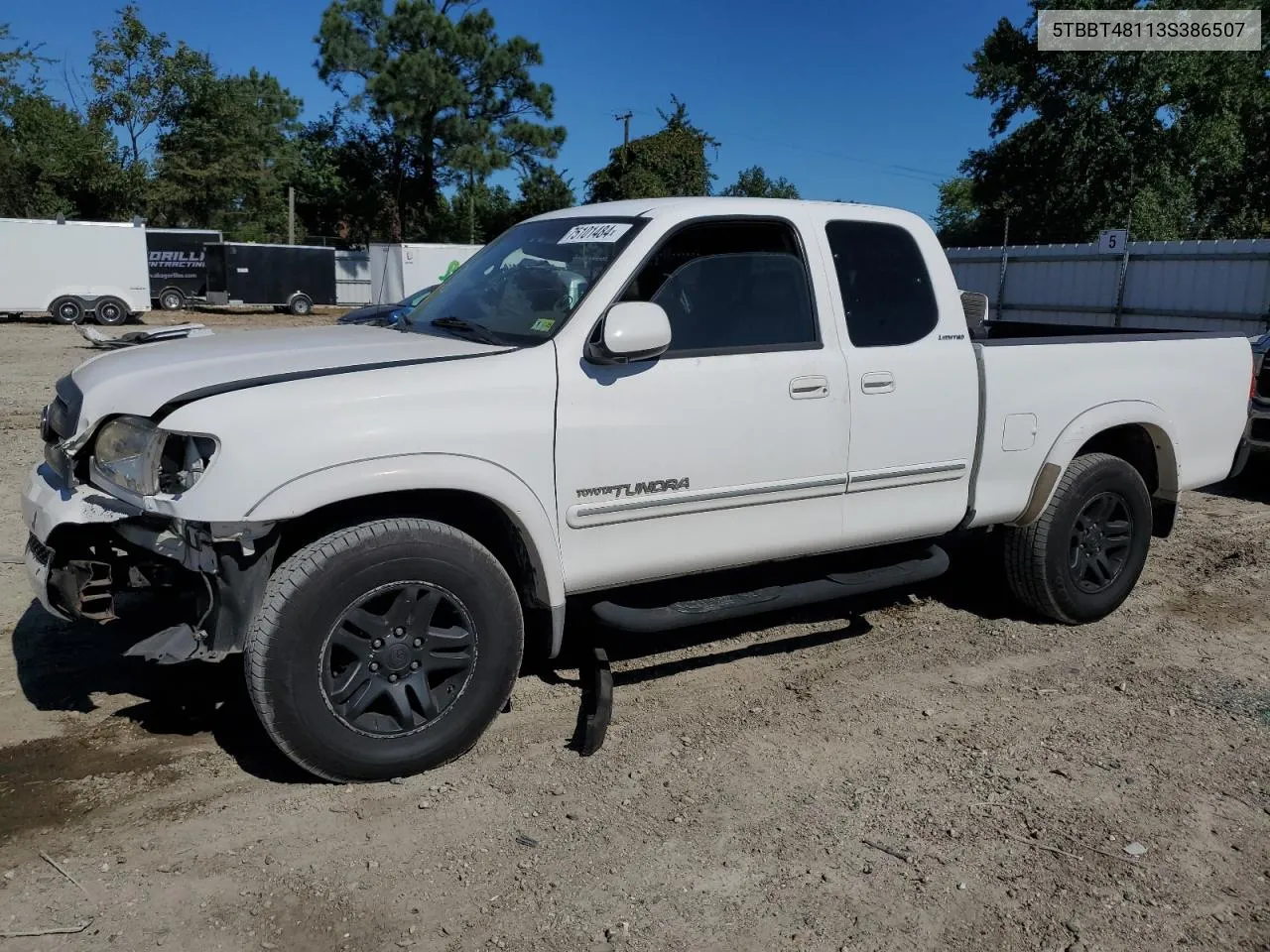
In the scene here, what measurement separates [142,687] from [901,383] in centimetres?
340

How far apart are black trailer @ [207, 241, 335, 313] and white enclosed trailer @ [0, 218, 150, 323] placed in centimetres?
457

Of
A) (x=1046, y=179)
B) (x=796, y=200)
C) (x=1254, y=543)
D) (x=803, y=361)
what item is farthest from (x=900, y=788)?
→ (x=1046, y=179)

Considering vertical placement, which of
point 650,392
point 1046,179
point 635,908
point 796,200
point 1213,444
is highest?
point 1046,179

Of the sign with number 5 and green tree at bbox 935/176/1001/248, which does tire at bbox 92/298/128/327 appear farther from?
green tree at bbox 935/176/1001/248

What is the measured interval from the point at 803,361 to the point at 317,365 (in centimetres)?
186

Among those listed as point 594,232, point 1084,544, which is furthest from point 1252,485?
point 594,232

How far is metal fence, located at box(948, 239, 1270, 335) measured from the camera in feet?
A: 49.9

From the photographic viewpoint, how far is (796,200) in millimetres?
4559

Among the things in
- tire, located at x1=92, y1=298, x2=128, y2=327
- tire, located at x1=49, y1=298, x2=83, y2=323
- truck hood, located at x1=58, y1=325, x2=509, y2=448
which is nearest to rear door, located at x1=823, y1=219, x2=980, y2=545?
truck hood, located at x1=58, y1=325, x2=509, y2=448

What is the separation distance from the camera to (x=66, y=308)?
27984 millimetres

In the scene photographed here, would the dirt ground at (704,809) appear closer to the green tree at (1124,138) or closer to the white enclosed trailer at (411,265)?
the white enclosed trailer at (411,265)

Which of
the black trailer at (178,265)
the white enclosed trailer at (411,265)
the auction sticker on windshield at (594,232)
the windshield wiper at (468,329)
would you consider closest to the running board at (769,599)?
the windshield wiper at (468,329)

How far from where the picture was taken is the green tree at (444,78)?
44.7 m

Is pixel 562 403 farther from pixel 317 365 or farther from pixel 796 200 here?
pixel 796 200
